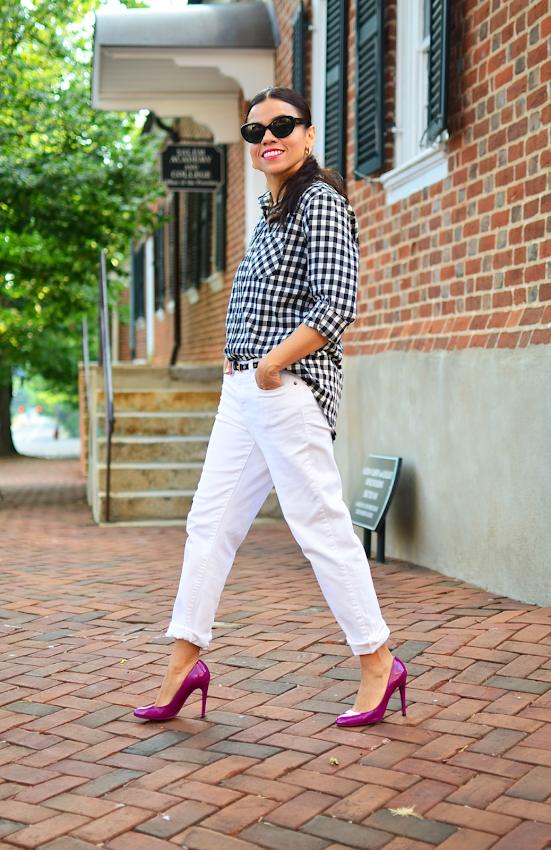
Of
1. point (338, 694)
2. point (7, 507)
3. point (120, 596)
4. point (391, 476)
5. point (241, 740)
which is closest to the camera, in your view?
point (241, 740)

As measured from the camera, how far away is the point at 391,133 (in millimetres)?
6289

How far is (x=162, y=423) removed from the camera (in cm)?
864

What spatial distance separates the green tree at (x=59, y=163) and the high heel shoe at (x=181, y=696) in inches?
307

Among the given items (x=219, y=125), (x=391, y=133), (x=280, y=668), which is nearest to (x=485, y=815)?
(x=280, y=668)

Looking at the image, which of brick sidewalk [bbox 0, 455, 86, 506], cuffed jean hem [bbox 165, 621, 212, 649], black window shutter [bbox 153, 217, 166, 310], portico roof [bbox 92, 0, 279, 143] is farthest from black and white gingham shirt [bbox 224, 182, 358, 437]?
black window shutter [bbox 153, 217, 166, 310]

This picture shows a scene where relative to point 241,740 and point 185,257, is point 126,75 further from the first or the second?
point 241,740

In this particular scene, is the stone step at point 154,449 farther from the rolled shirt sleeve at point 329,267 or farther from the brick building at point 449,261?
the rolled shirt sleeve at point 329,267

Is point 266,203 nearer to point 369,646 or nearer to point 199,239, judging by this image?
point 369,646

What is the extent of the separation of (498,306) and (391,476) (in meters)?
1.36

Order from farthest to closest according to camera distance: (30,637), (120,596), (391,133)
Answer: (391,133)
(120,596)
(30,637)

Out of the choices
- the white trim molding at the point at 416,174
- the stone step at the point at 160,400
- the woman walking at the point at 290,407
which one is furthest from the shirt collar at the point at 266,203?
the stone step at the point at 160,400

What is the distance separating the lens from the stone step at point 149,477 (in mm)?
8094

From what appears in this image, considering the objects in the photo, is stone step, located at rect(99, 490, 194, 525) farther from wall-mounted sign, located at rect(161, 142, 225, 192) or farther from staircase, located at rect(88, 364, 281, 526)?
wall-mounted sign, located at rect(161, 142, 225, 192)

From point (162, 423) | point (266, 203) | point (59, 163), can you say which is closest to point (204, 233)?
point (59, 163)
